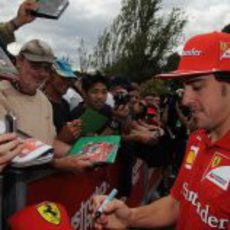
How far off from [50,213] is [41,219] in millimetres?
69

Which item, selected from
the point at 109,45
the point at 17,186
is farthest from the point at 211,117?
the point at 109,45

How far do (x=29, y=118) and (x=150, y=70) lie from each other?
31.8 metres

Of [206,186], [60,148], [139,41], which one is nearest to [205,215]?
[206,186]

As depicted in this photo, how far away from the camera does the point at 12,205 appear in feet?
8.09

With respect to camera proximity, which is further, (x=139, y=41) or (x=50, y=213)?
(x=139, y=41)

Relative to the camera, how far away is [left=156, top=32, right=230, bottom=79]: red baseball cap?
214 centimetres

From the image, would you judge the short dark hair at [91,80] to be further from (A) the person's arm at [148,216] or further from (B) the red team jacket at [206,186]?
(B) the red team jacket at [206,186]

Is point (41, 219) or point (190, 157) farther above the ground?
point (190, 157)

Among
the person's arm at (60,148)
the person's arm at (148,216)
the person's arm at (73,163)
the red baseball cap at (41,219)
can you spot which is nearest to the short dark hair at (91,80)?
the person's arm at (60,148)

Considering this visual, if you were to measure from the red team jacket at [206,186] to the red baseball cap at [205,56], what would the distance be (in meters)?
0.29

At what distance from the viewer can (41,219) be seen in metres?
2.05

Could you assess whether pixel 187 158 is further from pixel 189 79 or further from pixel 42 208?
pixel 42 208

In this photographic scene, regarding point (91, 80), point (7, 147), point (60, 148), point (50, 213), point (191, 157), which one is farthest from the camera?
point (91, 80)

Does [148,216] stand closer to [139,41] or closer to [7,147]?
[7,147]
